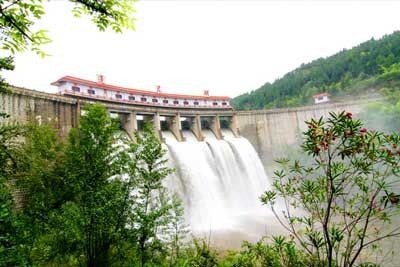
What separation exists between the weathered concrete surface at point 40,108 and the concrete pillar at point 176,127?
877 cm

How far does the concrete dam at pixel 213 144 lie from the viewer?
1558 centimetres

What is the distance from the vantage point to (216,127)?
90.7 feet

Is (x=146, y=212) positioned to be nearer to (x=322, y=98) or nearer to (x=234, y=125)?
(x=234, y=125)

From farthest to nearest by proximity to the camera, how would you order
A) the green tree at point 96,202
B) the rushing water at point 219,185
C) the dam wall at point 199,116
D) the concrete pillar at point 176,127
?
the concrete pillar at point 176,127
the rushing water at point 219,185
the dam wall at point 199,116
the green tree at point 96,202

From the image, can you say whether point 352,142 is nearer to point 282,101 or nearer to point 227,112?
point 227,112

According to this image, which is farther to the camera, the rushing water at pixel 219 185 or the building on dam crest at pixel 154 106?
the building on dam crest at pixel 154 106

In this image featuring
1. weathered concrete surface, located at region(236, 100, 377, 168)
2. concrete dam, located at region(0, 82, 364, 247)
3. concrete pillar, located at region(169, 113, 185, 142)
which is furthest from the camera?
weathered concrete surface, located at region(236, 100, 377, 168)

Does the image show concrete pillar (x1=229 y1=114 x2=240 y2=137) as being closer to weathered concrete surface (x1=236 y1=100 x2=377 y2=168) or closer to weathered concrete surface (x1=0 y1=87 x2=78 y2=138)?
weathered concrete surface (x1=236 y1=100 x2=377 y2=168)

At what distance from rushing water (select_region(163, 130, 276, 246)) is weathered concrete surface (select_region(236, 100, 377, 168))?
4.40m

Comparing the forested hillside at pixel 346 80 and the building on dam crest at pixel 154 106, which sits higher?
the forested hillside at pixel 346 80

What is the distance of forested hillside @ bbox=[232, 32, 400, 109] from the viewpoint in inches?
1842

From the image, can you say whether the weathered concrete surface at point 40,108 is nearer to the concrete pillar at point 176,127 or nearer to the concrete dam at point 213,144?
the concrete dam at point 213,144

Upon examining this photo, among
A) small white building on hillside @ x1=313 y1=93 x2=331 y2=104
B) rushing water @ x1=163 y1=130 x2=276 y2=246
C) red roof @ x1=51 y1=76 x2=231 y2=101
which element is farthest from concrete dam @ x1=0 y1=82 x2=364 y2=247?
small white building on hillside @ x1=313 y1=93 x2=331 y2=104

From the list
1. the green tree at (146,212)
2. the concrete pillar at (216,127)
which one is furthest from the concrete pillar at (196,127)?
the green tree at (146,212)
